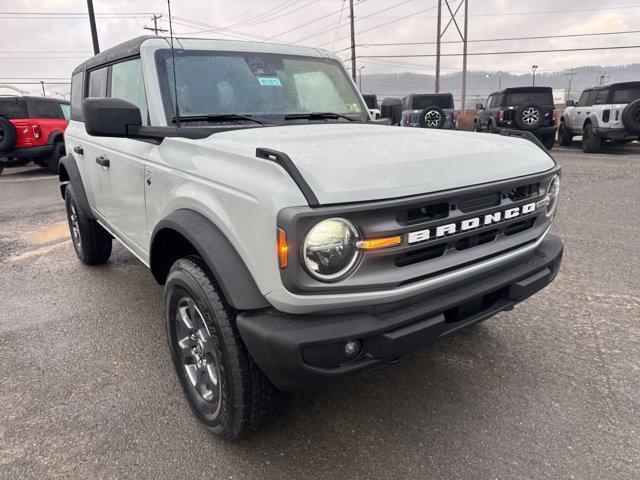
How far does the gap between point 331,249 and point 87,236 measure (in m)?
3.66

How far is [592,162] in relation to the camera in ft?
36.9

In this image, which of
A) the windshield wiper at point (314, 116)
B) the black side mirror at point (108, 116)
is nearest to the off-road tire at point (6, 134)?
the black side mirror at point (108, 116)

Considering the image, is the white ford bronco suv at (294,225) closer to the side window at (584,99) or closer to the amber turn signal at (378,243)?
the amber turn signal at (378,243)

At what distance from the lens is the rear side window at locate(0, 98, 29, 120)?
37.1 ft

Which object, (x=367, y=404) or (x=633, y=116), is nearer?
(x=367, y=404)

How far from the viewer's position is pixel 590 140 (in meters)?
12.9

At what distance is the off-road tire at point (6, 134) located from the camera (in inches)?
420

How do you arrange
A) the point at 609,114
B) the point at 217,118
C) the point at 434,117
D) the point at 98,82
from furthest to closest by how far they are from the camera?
the point at 434,117, the point at 609,114, the point at 98,82, the point at 217,118

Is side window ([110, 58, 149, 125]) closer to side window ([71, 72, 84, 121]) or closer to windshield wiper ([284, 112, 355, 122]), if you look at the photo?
windshield wiper ([284, 112, 355, 122])

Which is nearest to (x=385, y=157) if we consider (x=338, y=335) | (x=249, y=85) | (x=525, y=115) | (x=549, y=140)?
(x=338, y=335)

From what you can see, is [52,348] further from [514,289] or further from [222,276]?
[514,289]

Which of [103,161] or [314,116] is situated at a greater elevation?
[314,116]

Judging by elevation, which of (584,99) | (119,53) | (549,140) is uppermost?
(119,53)

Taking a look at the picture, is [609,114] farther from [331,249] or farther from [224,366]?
[224,366]
